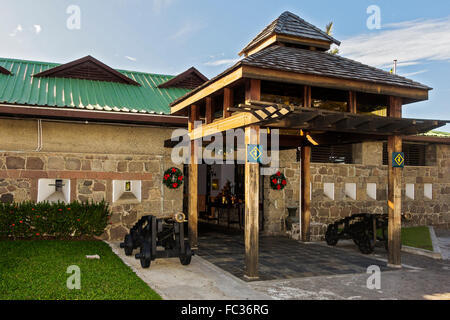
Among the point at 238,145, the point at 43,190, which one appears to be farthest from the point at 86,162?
the point at 238,145

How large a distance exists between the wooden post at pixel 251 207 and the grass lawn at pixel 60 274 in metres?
1.88

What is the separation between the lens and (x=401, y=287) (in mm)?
6875

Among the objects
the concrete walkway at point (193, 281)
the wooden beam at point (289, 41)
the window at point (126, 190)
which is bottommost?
the concrete walkway at point (193, 281)

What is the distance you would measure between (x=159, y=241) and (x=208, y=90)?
130 inches

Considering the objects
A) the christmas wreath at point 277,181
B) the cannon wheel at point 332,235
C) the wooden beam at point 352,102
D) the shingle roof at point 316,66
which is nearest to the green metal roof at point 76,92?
the shingle roof at point 316,66

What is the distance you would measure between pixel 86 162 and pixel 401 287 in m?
8.20

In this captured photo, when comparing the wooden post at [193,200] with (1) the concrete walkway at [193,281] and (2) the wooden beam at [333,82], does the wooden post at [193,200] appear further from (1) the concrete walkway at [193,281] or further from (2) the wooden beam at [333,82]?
(2) the wooden beam at [333,82]

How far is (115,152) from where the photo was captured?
37.6ft

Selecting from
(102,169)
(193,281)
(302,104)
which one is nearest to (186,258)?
(193,281)

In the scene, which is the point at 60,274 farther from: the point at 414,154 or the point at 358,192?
the point at 414,154

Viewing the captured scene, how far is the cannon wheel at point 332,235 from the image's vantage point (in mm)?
11008

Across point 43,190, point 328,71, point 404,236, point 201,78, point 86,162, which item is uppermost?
point 201,78

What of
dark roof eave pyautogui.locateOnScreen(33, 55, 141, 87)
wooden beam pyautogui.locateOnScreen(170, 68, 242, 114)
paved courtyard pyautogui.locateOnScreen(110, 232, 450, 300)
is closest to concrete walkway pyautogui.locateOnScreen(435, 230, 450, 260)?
paved courtyard pyautogui.locateOnScreen(110, 232, 450, 300)
